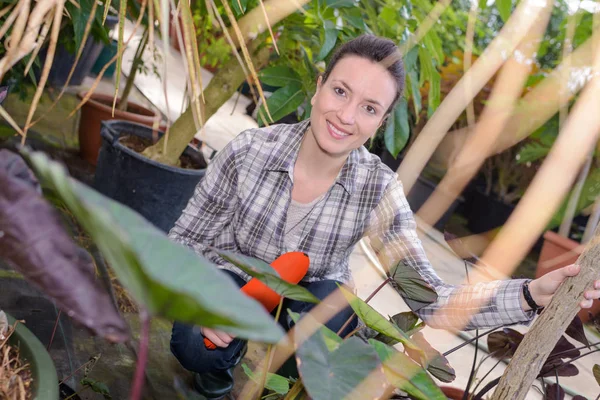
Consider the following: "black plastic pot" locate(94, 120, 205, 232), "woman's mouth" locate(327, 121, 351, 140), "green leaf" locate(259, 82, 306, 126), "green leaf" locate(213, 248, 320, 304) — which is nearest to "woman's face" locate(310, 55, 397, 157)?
"woman's mouth" locate(327, 121, 351, 140)

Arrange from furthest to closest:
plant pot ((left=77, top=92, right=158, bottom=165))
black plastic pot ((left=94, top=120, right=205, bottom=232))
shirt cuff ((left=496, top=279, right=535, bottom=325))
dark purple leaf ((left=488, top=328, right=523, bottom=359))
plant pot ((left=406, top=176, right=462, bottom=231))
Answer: plant pot ((left=406, top=176, right=462, bottom=231)) → plant pot ((left=77, top=92, right=158, bottom=165)) → black plastic pot ((left=94, top=120, right=205, bottom=232)) → dark purple leaf ((left=488, top=328, right=523, bottom=359)) → shirt cuff ((left=496, top=279, right=535, bottom=325))

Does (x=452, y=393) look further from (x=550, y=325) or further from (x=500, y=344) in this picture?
(x=550, y=325)

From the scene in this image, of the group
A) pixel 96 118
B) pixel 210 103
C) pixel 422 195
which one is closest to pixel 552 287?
pixel 210 103

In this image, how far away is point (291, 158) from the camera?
4.47ft

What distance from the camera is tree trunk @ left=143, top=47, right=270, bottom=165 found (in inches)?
78.9

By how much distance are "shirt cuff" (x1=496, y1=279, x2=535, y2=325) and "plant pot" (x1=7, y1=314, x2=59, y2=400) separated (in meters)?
0.72

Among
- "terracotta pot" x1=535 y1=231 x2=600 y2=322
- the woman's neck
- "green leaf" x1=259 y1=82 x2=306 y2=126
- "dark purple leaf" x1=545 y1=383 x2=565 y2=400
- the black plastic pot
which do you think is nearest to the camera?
"dark purple leaf" x1=545 y1=383 x2=565 y2=400

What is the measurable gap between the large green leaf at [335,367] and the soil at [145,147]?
179cm

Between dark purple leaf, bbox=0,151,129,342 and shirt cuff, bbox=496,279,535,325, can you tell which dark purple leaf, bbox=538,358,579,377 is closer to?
shirt cuff, bbox=496,279,535,325

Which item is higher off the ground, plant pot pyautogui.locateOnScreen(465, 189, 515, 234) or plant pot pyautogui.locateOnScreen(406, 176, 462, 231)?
plant pot pyautogui.locateOnScreen(465, 189, 515, 234)

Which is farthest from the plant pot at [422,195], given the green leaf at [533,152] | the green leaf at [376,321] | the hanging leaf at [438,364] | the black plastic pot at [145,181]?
the green leaf at [376,321]

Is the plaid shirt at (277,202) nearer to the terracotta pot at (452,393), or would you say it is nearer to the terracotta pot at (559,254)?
the terracotta pot at (452,393)

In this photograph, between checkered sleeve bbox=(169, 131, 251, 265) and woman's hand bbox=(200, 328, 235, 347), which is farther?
checkered sleeve bbox=(169, 131, 251, 265)

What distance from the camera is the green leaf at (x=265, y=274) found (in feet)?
1.69
